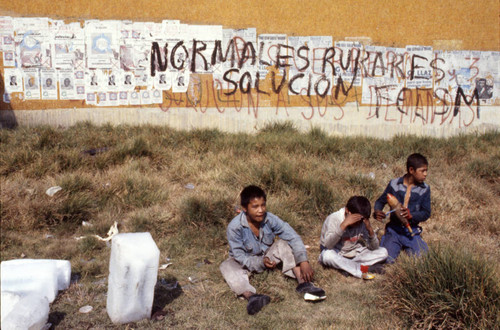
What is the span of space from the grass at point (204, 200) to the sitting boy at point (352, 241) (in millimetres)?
155

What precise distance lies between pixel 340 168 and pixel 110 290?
4729 mm

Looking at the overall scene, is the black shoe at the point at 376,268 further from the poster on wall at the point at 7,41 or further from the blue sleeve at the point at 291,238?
the poster on wall at the point at 7,41

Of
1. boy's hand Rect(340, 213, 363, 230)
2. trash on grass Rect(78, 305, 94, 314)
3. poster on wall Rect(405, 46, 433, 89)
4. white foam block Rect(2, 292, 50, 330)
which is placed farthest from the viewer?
poster on wall Rect(405, 46, 433, 89)

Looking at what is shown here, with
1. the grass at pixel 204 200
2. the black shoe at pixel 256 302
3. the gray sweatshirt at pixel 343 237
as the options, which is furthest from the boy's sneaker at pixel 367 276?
the black shoe at pixel 256 302

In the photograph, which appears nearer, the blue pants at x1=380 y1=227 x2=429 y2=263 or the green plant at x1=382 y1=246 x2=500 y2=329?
the green plant at x1=382 y1=246 x2=500 y2=329

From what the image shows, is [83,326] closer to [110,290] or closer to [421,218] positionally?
[110,290]

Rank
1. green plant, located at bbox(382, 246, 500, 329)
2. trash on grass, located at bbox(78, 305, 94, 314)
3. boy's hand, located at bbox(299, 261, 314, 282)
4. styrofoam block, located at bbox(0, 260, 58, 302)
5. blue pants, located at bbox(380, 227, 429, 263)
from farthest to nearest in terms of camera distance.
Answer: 1. blue pants, located at bbox(380, 227, 429, 263)
2. boy's hand, located at bbox(299, 261, 314, 282)
3. trash on grass, located at bbox(78, 305, 94, 314)
4. styrofoam block, located at bbox(0, 260, 58, 302)
5. green plant, located at bbox(382, 246, 500, 329)

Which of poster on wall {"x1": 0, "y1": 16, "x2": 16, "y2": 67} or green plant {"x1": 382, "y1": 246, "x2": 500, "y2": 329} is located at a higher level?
poster on wall {"x1": 0, "y1": 16, "x2": 16, "y2": 67}

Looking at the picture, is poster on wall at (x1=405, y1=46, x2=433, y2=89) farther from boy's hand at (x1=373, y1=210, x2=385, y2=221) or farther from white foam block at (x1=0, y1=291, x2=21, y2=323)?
white foam block at (x1=0, y1=291, x2=21, y2=323)

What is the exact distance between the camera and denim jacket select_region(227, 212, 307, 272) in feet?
14.3

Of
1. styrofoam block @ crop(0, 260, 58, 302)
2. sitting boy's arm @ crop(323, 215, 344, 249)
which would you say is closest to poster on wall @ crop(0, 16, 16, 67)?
styrofoam block @ crop(0, 260, 58, 302)

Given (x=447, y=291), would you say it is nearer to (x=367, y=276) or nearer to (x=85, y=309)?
(x=367, y=276)

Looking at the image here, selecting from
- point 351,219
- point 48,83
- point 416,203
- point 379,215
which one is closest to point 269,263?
point 351,219

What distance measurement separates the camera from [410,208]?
16.3 feet
